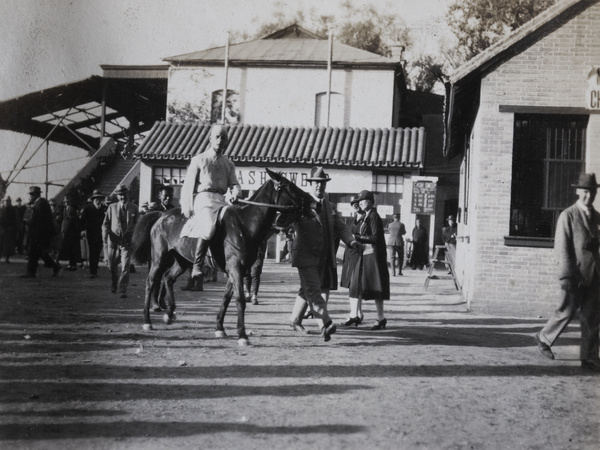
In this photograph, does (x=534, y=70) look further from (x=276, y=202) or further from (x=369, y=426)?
(x=369, y=426)

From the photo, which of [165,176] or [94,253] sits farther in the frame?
[165,176]

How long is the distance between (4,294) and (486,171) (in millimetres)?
8941

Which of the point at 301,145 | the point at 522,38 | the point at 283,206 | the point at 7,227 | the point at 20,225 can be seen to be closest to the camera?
the point at 283,206

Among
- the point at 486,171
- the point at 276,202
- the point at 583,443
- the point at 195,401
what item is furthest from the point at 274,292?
the point at 583,443

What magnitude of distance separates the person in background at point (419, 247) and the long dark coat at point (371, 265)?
577 inches

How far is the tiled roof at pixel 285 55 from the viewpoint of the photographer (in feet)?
92.8

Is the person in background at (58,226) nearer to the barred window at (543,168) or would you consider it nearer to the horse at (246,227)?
the horse at (246,227)

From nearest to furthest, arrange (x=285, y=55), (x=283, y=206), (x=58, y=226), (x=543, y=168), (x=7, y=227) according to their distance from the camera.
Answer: (x=283, y=206)
(x=543, y=168)
(x=7, y=227)
(x=58, y=226)
(x=285, y=55)

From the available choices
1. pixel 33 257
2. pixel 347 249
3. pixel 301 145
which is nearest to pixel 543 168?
pixel 347 249

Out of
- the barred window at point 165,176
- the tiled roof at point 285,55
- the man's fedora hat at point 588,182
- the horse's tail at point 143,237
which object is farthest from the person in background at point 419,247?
the man's fedora hat at point 588,182

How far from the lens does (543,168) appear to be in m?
12.3

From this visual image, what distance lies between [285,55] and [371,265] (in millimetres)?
20280

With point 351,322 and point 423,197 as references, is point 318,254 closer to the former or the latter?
point 351,322

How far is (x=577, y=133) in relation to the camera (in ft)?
39.9
